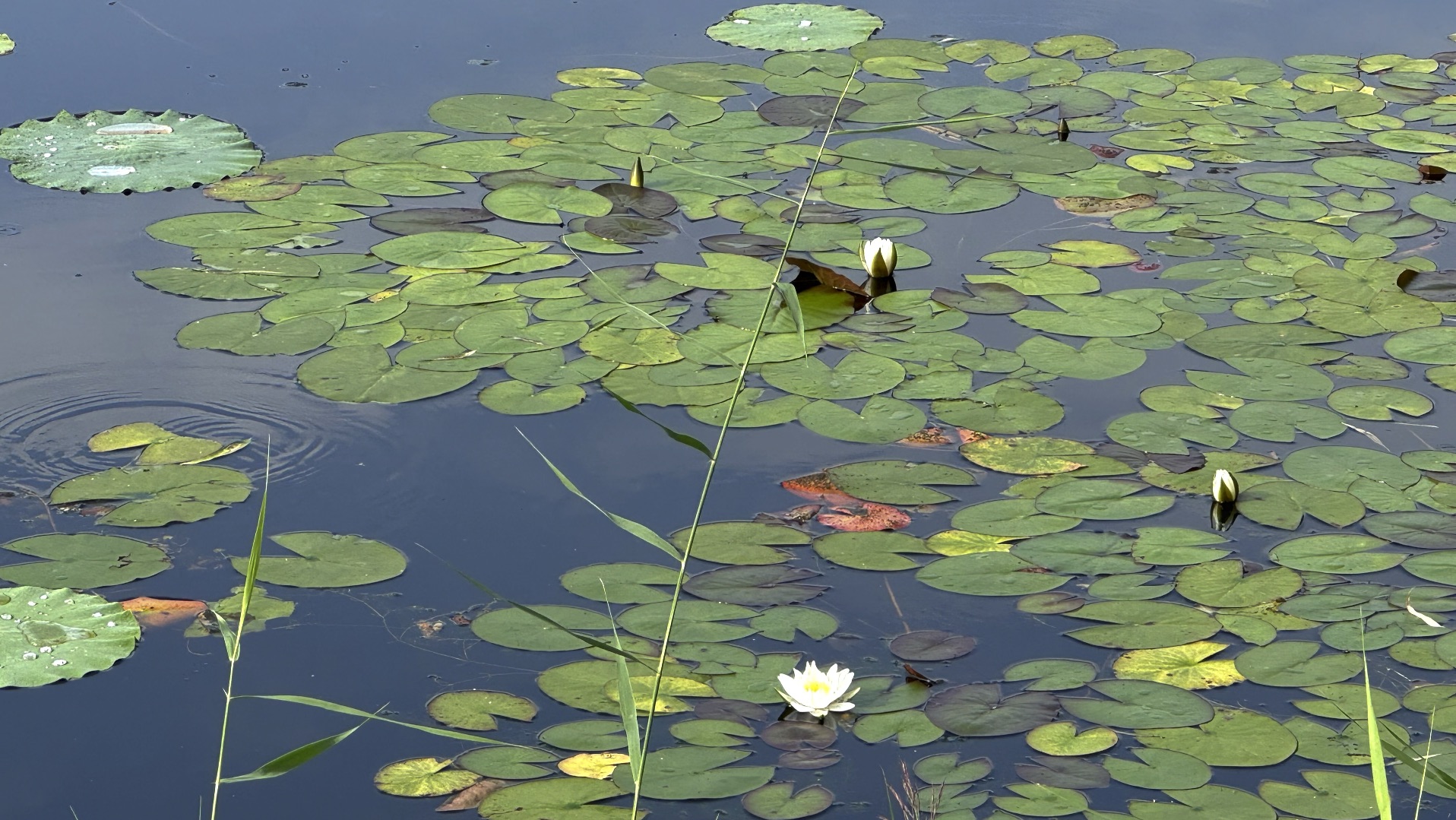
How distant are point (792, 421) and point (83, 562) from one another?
1527 millimetres

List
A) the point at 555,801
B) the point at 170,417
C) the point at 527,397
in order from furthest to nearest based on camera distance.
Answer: the point at 527,397
the point at 170,417
the point at 555,801

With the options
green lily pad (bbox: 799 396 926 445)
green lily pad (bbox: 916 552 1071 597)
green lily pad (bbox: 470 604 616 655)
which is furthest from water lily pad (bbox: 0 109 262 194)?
green lily pad (bbox: 916 552 1071 597)

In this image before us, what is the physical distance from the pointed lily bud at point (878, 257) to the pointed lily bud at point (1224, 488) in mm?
1230

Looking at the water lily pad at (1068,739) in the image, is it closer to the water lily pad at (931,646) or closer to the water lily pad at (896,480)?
the water lily pad at (931,646)

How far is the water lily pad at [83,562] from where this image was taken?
283 cm

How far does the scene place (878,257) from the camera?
13.2ft

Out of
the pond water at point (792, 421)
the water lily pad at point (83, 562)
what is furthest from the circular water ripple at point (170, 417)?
the water lily pad at point (83, 562)

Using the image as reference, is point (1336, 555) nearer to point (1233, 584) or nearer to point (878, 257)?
point (1233, 584)

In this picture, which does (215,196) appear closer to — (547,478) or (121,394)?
(121,394)

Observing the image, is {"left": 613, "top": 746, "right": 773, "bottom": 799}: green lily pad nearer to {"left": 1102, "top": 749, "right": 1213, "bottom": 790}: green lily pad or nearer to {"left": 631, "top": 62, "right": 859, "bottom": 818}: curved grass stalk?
{"left": 631, "top": 62, "right": 859, "bottom": 818}: curved grass stalk

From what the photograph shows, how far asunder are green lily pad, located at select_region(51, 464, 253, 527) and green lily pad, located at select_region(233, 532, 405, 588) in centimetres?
20

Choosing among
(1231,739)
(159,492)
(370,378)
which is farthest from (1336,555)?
(159,492)

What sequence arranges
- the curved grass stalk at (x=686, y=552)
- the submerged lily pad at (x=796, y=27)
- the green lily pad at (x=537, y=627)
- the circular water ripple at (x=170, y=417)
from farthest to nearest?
the submerged lily pad at (x=796, y=27) → the circular water ripple at (x=170, y=417) → the green lily pad at (x=537, y=627) → the curved grass stalk at (x=686, y=552)

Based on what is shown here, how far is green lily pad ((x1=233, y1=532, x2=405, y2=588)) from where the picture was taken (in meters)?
2.86
